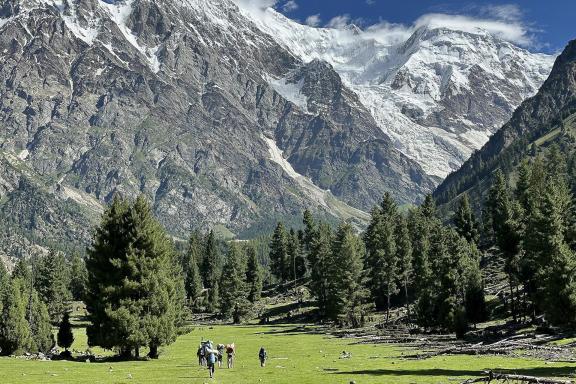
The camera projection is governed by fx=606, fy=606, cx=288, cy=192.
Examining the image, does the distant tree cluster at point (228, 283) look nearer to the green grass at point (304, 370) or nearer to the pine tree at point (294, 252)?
the pine tree at point (294, 252)

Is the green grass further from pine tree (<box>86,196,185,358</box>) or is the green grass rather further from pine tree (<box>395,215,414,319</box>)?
pine tree (<box>395,215,414,319</box>)

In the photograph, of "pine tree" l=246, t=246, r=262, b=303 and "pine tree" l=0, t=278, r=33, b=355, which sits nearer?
"pine tree" l=0, t=278, r=33, b=355

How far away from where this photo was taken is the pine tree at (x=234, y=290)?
142 metres

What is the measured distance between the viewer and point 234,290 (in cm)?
14450

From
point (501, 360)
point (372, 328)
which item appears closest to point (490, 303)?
point (372, 328)

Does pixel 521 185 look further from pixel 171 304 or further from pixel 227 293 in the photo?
pixel 171 304

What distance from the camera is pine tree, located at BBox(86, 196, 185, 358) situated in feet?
183

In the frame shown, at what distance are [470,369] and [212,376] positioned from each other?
18618mm

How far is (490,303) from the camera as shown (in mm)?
99062

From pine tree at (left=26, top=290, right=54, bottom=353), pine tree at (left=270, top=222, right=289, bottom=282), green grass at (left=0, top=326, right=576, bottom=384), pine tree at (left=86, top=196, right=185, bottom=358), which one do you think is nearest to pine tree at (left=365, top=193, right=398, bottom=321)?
green grass at (left=0, top=326, right=576, bottom=384)

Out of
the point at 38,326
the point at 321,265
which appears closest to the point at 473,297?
the point at 321,265

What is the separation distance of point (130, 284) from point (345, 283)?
5390cm

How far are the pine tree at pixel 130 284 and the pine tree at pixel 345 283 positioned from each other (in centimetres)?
4832

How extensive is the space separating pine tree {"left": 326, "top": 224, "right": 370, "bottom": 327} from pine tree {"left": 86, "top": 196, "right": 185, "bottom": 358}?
48.3 m
